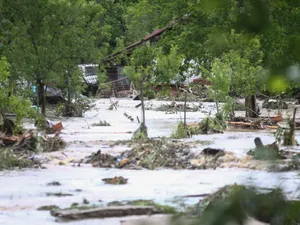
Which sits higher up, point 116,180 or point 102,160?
point 102,160

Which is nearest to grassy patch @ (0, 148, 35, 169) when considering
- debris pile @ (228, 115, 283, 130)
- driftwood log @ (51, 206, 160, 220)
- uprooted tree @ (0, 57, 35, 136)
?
uprooted tree @ (0, 57, 35, 136)

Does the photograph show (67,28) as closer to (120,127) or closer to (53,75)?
(53,75)

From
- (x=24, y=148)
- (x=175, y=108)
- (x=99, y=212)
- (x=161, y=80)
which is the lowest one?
(x=99, y=212)

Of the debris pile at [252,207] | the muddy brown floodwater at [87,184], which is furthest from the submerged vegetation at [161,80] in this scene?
the muddy brown floodwater at [87,184]

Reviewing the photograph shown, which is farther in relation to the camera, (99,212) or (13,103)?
(13,103)

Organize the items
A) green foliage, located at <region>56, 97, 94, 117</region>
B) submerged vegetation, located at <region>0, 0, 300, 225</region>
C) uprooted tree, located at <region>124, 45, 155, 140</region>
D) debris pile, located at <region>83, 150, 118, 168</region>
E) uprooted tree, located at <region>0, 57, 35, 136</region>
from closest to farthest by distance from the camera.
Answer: submerged vegetation, located at <region>0, 0, 300, 225</region> < debris pile, located at <region>83, 150, 118, 168</region> < uprooted tree, located at <region>0, 57, 35, 136</region> < uprooted tree, located at <region>124, 45, 155, 140</region> < green foliage, located at <region>56, 97, 94, 117</region>

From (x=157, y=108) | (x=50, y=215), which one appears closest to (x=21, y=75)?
(x=157, y=108)

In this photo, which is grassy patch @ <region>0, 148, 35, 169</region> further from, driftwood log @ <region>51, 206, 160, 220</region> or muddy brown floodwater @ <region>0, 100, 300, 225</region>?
driftwood log @ <region>51, 206, 160, 220</region>

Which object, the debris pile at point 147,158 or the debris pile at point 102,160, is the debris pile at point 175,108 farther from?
the debris pile at point 102,160

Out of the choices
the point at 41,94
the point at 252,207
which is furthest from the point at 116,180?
the point at 41,94

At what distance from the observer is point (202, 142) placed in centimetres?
1667

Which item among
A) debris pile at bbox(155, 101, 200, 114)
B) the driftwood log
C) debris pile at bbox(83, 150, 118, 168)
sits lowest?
the driftwood log

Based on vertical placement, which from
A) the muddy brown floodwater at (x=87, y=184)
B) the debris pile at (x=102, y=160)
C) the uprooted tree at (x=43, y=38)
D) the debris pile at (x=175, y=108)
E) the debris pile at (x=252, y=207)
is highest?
the uprooted tree at (x=43, y=38)

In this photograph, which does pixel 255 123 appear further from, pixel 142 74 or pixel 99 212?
pixel 99 212
